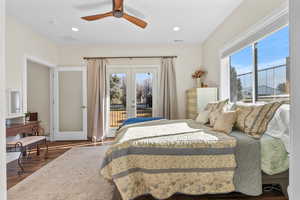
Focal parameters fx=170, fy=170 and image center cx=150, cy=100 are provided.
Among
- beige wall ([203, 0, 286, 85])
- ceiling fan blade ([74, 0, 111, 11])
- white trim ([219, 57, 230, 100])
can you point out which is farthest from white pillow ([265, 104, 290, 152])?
ceiling fan blade ([74, 0, 111, 11])

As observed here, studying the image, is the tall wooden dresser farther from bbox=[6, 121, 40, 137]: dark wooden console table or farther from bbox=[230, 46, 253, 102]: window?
bbox=[6, 121, 40, 137]: dark wooden console table

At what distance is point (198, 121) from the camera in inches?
121

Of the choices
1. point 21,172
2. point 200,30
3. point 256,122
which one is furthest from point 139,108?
point 256,122

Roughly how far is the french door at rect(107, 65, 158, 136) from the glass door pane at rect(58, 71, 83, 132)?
0.87 metres

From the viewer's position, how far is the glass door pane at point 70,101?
4.82m

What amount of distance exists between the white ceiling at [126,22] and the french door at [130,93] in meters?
0.85

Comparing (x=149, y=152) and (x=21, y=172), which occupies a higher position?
(x=149, y=152)

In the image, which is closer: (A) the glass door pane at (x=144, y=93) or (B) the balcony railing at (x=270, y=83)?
(B) the balcony railing at (x=270, y=83)

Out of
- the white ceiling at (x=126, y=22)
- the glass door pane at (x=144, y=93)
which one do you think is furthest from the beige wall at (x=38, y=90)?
the glass door pane at (x=144, y=93)

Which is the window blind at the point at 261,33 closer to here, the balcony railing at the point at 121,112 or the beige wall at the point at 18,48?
the balcony railing at the point at 121,112

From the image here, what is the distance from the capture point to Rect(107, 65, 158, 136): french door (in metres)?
4.91

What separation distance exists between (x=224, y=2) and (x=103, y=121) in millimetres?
3872

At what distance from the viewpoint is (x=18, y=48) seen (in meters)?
3.32

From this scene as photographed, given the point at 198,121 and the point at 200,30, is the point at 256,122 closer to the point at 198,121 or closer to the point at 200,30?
the point at 198,121
